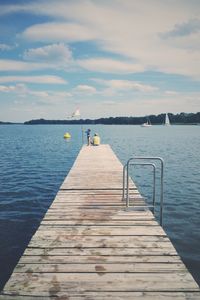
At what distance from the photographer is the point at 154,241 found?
6.26 m

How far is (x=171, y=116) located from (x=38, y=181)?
555 ft

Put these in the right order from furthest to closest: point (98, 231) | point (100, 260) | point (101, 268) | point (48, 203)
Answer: point (48, 203)
point (98, 231)
point (100, 260)
point (101, 268)

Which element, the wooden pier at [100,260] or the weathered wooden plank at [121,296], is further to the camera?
the wooden pier at [100,260]

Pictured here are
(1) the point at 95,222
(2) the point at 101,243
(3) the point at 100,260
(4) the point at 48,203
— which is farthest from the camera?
(4) the point at 48,203

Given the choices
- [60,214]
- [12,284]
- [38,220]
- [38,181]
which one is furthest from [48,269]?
[38,181]

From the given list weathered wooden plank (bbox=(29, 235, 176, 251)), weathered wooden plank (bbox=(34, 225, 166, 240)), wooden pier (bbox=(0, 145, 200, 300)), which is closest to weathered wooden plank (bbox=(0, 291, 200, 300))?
wooden pier (bbox=(0, 145, 200, 300))

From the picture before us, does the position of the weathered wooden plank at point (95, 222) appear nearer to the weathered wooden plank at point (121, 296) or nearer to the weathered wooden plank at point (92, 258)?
the weathered wooden plank at point (92, 258)

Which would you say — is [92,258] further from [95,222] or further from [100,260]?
[95,222]

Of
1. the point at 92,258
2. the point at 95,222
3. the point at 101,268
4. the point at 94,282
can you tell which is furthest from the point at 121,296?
the point at 95,222

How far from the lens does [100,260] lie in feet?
17.7

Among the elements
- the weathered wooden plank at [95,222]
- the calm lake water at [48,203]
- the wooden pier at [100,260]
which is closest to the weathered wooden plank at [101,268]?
the wooden pier at [100,260]

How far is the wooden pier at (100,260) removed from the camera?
4.47 metres

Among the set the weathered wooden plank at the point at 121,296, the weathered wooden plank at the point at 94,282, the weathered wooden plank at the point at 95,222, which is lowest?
the weathered wooden plank at the point at 95,222

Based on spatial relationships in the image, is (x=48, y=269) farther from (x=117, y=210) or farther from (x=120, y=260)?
(x=117, y=210)
